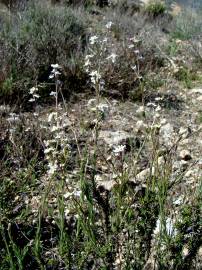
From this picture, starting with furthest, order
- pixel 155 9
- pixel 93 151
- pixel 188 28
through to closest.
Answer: pixel 155 9
pixel 188 28
pixel 93 151

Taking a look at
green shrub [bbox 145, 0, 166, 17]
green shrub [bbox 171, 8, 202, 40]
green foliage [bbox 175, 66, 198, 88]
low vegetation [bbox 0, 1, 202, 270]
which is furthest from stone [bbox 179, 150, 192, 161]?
green shrub [bbox 145, 0, 166, 17]

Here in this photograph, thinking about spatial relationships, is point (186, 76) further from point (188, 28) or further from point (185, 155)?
point (188, 28)

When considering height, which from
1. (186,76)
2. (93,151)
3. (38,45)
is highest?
(38,45)

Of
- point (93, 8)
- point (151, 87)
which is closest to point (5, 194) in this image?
point (151, 87)

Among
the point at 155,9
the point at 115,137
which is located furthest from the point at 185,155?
the point at 155,9

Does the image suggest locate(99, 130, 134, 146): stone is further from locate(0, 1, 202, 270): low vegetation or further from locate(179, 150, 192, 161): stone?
locate(179, 150, 192, 161): stone

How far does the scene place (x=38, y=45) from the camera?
4.50m

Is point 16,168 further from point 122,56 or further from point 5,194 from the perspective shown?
point 122,56

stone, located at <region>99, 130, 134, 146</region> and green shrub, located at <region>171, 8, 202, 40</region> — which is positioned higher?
green shrub, located at <region>171, 8, 202, 40</region>

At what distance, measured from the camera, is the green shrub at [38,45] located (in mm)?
3959

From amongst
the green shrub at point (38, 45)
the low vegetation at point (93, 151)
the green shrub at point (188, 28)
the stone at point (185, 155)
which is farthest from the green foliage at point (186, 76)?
the stone at point (185, 155)

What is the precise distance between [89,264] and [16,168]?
971mm

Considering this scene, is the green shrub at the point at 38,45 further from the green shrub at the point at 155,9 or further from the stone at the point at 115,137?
the green shrub at the point at 155,9

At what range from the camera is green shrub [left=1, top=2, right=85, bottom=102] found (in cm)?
396
